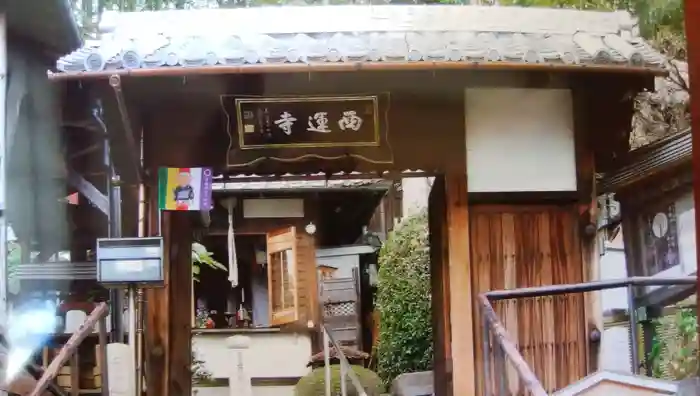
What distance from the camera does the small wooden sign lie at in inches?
329

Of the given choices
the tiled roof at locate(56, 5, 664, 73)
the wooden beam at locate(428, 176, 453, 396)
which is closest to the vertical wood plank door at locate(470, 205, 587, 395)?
the wooden beam at locate(428, 176, 453, 396)

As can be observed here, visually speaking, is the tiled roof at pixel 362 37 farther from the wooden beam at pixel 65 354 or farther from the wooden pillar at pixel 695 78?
the wooden pillar at pixel 695 78

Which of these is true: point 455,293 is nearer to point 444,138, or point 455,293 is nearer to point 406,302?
point 444,138

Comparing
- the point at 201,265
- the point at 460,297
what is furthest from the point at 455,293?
Answer: the point at 201,265

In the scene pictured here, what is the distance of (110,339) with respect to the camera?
1127cm

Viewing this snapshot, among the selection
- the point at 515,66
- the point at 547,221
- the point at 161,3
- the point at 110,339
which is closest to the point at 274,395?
the point at 110,339

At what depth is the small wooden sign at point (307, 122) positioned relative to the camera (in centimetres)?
837

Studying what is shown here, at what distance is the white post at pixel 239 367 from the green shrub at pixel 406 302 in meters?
3.20

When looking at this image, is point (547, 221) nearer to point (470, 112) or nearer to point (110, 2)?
point (470, 112)

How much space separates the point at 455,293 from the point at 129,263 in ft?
11.2

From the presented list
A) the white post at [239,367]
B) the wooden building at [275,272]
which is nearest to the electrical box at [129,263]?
the wooden building at [275,272]

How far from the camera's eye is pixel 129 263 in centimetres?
809

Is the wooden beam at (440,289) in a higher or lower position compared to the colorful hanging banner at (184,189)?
lower

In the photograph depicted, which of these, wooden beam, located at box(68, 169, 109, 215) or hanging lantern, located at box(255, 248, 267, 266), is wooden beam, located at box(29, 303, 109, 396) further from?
hanging lantern, located at box(255, 248, 267, 266)
